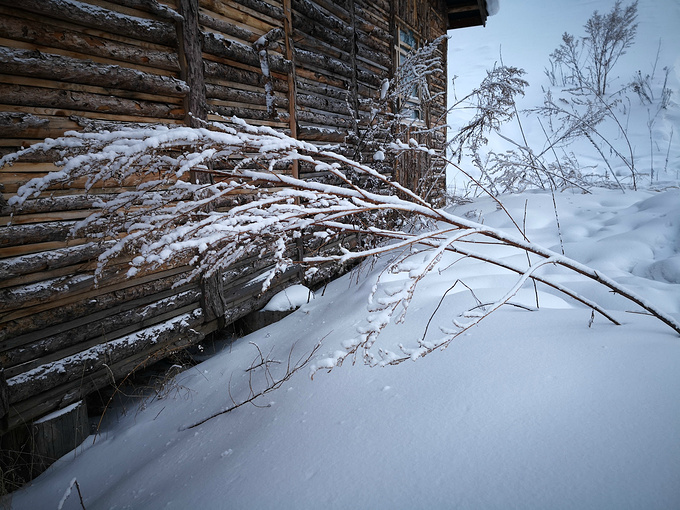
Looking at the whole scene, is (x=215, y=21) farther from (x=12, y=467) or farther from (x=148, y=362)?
(x=12, y=467)

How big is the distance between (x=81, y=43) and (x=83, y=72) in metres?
0.20

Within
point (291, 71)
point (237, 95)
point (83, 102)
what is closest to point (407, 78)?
point (291, 71)

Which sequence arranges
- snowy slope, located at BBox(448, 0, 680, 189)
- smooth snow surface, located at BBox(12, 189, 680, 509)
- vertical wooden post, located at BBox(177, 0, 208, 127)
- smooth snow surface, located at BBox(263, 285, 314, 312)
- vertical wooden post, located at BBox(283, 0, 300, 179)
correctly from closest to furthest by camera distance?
1. smooth snow surface, located at BBox(12, 189, 680, 509)
2. vertical wooden post, located at BBox(177, 0, 208, 127)
3. smooth snow surface, located at BBox(263, 285, 314, 312)
4. vertical wooden post, located at BBox(283, 0, 300, 179)
5. snowy slope, located at BBox(448, 0, 680, 189)

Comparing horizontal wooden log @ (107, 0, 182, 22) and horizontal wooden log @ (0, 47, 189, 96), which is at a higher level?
horizontal wooden log @ (107, 0, 182, 22)

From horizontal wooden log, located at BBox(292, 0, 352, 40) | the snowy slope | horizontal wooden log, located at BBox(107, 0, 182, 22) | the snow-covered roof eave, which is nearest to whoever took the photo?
horizontal wooden log, located at BBox(107, 0, 182, 22)

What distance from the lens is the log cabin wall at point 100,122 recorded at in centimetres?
224

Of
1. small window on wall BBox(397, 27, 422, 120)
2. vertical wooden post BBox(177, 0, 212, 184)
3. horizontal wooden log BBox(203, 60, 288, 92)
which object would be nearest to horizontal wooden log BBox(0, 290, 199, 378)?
vertical wooden post BBox(177, 0, 212, 184)

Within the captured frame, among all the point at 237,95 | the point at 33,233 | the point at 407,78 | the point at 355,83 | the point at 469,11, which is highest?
the point at 469,11

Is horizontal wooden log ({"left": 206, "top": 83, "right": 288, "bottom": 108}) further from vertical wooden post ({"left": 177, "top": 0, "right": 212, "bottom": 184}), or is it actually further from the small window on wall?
the small window on wall

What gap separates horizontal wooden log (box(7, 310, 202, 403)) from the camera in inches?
90.7

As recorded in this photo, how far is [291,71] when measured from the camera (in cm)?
435

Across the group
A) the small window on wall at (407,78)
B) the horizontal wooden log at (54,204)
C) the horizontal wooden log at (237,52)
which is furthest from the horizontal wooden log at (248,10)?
the small window on wall at (407,78)

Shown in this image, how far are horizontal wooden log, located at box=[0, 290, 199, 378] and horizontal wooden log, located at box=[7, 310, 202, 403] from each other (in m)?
0.04

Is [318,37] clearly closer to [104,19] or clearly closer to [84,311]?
[104,19]
